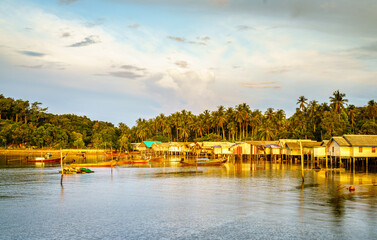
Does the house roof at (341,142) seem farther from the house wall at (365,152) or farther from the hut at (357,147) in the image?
the house wall at (365,152)

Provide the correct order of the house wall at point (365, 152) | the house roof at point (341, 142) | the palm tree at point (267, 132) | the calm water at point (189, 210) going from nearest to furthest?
the calm water at point (189, 210) < the house wall at point (365, 152) < the house roof at point (341, 142) < the palm tree at point (267, 132)

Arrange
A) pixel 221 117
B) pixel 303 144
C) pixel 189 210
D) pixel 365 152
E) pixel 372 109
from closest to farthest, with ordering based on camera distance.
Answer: pixel 189 210, pixel 365 152, pixel 303 144, pixel 372 109, pixel 221 117

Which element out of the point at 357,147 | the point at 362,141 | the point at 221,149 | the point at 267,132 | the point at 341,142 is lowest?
the point at 221,149

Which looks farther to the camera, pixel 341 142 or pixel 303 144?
pixel 303 144

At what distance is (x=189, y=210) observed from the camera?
3003cm

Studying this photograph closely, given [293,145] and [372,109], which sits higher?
[372,109]

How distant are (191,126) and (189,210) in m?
104

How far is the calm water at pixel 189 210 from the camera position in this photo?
23453 millimetres

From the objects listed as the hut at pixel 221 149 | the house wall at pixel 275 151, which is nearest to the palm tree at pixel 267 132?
the hut at pixel 221 149


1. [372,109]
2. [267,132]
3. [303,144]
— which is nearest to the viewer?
[303,144]

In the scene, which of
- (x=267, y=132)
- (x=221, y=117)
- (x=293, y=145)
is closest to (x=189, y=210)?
(x=293, y=145)

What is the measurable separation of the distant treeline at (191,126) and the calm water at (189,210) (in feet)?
150

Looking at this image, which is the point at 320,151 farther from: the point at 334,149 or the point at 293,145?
the point at 334,149

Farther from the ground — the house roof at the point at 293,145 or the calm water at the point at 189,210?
the house roof at the point at 293,145
